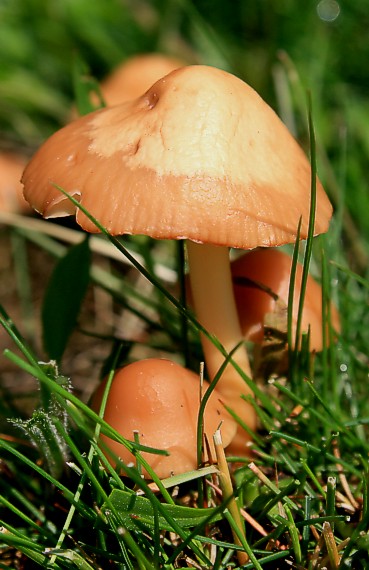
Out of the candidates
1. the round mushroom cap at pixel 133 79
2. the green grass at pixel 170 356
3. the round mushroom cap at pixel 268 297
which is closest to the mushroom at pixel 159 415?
the green grass at pixel 170 356

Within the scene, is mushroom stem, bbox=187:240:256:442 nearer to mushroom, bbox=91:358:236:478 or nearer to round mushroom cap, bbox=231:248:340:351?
round mushroom cap, bbox=231:248:340:351

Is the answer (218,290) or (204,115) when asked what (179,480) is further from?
(204,115)

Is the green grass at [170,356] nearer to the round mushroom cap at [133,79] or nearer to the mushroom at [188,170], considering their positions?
the mushroom at [188,170]

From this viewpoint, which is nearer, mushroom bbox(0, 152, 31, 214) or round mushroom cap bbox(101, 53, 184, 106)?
round mushroom cap bbox(101, 53, 184, 106)

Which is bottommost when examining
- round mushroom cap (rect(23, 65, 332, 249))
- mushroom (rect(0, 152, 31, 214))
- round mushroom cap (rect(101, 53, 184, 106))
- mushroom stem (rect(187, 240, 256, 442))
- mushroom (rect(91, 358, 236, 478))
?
mushroom (rect(91, 358, 236, 478))

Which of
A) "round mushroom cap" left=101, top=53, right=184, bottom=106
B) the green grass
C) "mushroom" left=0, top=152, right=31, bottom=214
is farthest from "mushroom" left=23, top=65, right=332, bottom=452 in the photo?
"mushroom" left=0, top=152, right=31, bottom=214

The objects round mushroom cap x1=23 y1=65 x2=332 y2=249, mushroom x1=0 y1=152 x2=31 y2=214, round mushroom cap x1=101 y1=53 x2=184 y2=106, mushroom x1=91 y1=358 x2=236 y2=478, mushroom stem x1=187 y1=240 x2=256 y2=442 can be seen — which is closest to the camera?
round mushroom cap x1=23 y1=65 x2=332 y2=249

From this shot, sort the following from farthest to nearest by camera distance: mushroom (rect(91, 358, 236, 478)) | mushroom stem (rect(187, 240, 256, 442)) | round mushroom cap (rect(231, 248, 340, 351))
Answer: round mushroom cap (rect(231, 248, 340, 351)) < mushroom stem (rect(187, 240, 256, 442)) < mushroom (rect(91, 358, 236, 478))
